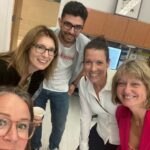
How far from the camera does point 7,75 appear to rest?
1588mm

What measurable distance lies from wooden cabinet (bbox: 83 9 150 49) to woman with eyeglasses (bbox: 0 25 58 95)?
2.47m

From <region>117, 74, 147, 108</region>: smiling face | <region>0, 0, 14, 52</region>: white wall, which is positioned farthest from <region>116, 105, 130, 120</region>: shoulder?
<region>0, 0, 14, 52</region>: white wall

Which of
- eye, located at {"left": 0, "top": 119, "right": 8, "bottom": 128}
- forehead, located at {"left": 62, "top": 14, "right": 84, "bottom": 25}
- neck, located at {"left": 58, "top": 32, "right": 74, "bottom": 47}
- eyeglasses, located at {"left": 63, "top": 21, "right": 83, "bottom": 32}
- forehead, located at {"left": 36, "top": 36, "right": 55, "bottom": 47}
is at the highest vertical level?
forehead, located at {"left": 62, "top": 14, "right": 84, "bottom": 25}

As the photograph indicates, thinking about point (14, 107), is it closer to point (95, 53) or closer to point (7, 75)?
point (7, 75)

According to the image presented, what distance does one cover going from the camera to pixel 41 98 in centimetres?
245

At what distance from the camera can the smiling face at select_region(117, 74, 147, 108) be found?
1.43 metres

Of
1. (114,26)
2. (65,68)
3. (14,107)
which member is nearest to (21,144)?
(14,107)

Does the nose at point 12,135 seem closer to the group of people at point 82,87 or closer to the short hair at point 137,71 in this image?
the group of people at point 82,87

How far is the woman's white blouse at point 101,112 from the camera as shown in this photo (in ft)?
5.65

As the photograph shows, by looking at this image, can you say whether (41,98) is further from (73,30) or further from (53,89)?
(73,30)

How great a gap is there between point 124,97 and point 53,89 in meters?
1.04

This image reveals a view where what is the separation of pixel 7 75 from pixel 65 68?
32.0 inches

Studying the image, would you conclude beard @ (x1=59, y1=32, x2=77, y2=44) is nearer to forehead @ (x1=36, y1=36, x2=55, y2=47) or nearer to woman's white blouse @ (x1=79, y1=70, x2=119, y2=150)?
forehead @ (x1=36, y1=36, x2=55, y2=47)

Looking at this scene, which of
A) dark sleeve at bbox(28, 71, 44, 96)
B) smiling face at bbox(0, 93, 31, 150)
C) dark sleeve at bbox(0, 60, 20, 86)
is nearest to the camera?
smiling face at bbox(0, 93, 31, 150)
